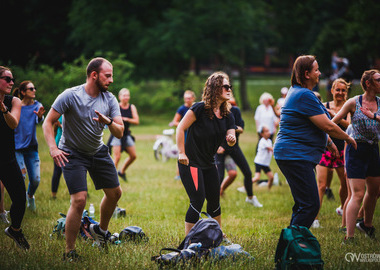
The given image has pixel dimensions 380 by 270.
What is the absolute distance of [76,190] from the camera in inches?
198

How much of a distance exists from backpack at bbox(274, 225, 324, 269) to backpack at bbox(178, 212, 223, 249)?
736mm

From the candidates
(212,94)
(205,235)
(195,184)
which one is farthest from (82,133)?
(205,235)

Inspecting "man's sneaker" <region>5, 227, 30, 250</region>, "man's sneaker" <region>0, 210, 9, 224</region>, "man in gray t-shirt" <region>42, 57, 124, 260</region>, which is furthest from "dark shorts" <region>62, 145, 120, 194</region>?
"man's sneaker" <region>0, 210, 9, 224</region>

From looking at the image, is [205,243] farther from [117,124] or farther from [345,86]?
[345,86]

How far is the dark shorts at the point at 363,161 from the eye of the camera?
6008 millimetres

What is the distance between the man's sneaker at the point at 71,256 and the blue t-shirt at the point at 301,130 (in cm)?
249

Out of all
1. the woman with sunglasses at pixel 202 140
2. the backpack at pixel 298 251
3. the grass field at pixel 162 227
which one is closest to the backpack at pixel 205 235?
the grass field at pixel 162 227

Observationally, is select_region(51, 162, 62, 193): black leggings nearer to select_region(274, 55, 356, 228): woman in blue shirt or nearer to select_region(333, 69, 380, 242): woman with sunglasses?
select_region(274, 55, 356, 228): woman in blue shirt

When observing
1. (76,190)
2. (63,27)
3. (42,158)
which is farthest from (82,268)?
(63,27)

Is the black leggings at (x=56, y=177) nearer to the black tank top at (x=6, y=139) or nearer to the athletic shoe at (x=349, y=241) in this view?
the black tank top at (x=6, y=139)

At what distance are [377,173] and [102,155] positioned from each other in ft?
11.8

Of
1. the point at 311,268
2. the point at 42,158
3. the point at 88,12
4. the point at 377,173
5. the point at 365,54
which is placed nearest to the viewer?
the point at 311,268

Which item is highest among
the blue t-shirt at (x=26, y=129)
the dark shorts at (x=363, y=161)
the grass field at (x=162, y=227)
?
the blue t-shirt at (x=26, y=129)

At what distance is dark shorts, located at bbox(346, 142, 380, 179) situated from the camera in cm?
601
